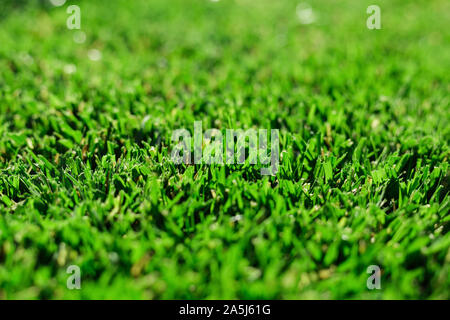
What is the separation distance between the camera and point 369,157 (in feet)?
6.74

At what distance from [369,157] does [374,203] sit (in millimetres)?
472

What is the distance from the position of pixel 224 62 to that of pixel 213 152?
150 cm

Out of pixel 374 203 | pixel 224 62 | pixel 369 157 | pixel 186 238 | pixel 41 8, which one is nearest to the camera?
pixel 186 238

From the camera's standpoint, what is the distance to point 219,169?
6.02 feet

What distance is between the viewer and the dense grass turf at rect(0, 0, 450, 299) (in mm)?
1333

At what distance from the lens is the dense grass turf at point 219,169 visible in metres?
1.33

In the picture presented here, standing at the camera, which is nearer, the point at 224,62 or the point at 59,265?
the point at 59,265
